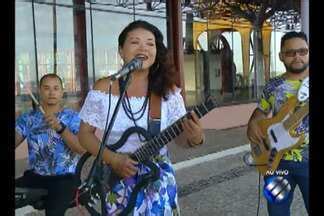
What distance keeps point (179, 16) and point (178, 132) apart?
5.62 m

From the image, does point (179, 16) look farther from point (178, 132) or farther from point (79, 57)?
point (178, 132)

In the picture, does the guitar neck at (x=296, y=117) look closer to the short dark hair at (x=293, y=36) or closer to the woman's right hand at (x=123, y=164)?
the short dark hair at (x=293, y=36)

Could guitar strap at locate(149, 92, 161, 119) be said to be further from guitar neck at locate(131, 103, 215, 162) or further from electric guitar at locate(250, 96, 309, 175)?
electric guitar at locate(250, 96, 309, 175)

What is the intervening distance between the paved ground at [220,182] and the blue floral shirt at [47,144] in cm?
36

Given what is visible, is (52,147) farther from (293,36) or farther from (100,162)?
(293,36)

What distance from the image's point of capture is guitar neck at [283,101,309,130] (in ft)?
7.75

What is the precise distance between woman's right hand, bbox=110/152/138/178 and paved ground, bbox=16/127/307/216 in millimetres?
764

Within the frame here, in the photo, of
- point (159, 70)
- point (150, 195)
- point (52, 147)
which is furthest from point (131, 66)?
point (52, 147)

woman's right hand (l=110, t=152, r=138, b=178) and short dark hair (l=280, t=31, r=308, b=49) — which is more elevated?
short dark hair (l=280, t=31, r=308, b=49)

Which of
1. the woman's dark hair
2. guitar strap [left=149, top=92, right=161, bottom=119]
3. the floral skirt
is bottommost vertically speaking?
the floral skirt

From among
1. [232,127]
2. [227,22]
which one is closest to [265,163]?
[232,127]

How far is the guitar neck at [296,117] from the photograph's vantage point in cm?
236

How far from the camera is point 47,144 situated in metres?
2.43

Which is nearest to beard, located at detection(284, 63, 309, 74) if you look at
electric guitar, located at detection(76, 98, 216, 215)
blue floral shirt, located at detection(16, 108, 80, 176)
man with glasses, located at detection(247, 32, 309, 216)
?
man with glasses, located at detection(247, 32, 309, 216)
